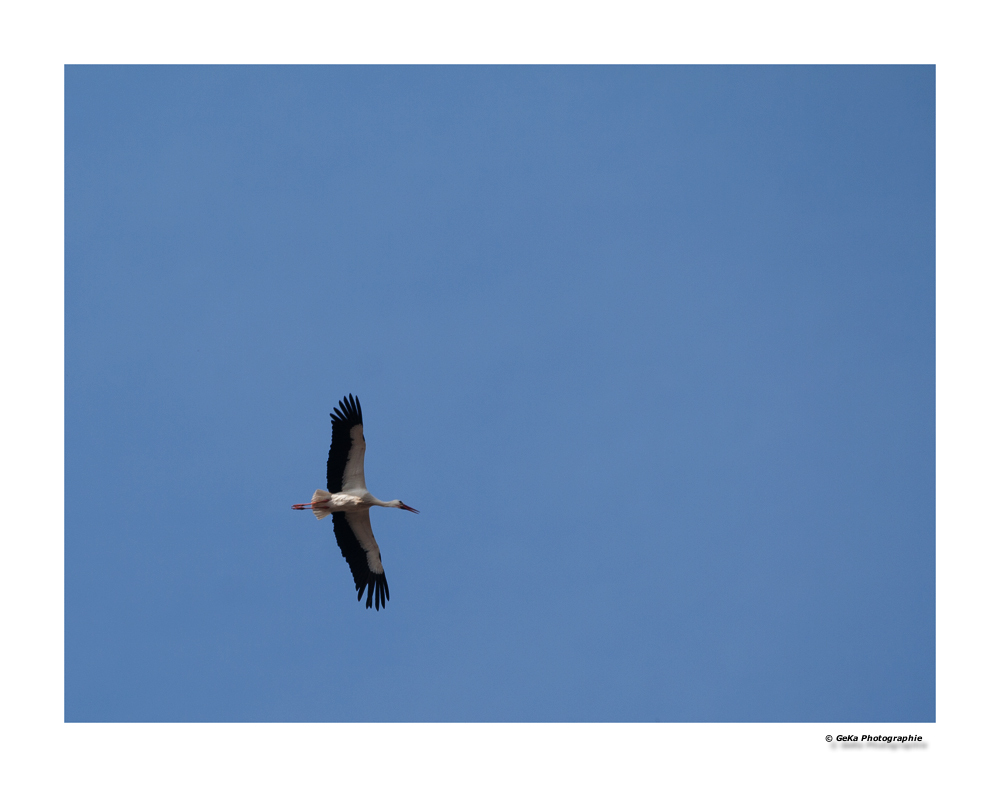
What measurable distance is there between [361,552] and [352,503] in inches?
40.1

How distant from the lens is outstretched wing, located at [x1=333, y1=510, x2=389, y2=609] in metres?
13.2

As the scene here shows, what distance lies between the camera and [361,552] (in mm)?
13266

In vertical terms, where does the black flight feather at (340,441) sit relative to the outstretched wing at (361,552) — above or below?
above

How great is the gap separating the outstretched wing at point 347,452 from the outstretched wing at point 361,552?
23.4 inches

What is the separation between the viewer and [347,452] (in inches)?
494

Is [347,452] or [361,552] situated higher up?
[347,452]

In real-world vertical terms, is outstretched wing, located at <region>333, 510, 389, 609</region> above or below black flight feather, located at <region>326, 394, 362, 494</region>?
below

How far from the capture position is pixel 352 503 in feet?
41.6

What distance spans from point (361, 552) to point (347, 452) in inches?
68.7

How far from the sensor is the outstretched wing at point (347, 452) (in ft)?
40.6

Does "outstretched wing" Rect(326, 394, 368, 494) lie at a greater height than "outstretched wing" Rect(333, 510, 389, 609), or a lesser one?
greater

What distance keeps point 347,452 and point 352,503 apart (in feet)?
2.52

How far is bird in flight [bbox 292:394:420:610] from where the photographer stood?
12438 millimetres
